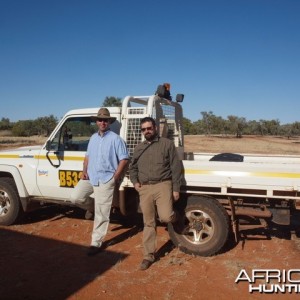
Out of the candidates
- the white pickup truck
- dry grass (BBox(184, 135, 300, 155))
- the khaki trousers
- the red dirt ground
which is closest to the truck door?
the white pickup truck

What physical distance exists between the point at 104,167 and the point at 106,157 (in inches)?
5.5

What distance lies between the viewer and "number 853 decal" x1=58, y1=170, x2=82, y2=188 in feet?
18.5

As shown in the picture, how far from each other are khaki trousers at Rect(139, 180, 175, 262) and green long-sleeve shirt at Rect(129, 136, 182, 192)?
115mm

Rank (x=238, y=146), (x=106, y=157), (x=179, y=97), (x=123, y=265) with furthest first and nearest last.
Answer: (x=238, y=146), (x=179, y=97), (x=106, y=157), (x=123, y=265)

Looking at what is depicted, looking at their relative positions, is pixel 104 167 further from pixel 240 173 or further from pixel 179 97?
pixel 179 97

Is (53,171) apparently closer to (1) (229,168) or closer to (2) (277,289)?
(1) (229,168)

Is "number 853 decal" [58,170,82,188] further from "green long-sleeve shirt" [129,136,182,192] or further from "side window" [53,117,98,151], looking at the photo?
"green long-sleeve shirt" [129,136,182,192]

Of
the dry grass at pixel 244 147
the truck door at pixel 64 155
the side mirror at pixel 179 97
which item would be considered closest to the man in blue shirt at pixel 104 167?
the truck door at pixel 64 155

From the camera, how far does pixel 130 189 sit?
17.7 ft

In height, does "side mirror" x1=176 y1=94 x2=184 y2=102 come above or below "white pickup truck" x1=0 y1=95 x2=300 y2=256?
above

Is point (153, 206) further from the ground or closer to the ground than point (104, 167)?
closer to the ground

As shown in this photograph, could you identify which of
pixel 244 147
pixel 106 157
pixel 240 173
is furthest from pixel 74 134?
pixel 244 147

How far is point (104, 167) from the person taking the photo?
4.81m

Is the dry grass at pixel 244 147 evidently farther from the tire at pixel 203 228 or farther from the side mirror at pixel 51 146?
the tire at pixel 203 228
